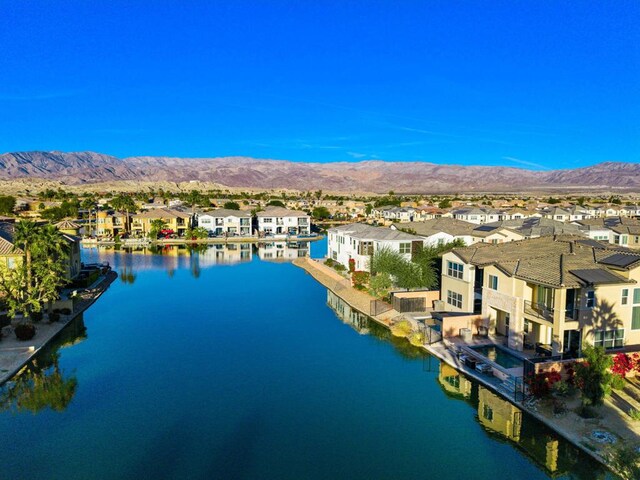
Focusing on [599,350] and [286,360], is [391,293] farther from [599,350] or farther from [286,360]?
[599,350]

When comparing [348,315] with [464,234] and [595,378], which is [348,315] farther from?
[595,378]

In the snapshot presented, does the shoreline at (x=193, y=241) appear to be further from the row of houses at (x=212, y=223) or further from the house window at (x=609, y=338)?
the house window at (x=609, y=338)

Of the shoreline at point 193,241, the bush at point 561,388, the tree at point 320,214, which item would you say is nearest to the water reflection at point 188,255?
the shoreline at point 193,241

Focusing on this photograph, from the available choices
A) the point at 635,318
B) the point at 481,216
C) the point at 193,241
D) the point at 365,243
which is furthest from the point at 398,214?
the point at 635,318

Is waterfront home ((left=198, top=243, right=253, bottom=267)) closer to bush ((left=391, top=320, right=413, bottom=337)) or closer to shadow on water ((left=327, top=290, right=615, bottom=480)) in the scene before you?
bush ((left=391, top=320, right=413, bottom=337))

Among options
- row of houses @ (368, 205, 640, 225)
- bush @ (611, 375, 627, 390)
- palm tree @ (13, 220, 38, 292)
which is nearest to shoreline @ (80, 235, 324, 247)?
row of houses @ (368, 205, 640, 225)
